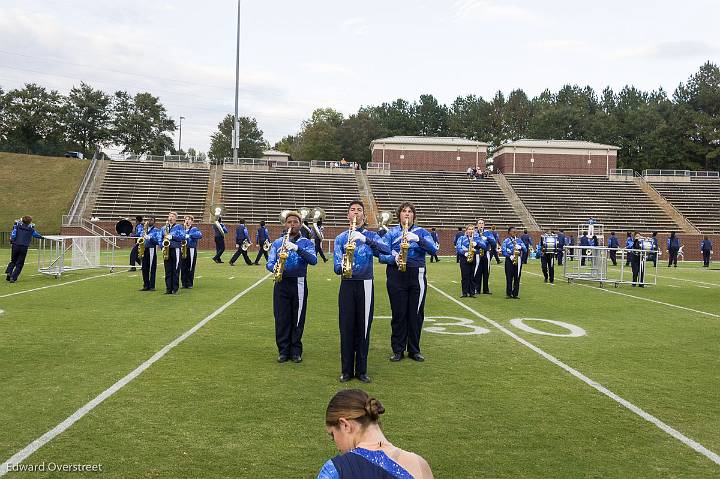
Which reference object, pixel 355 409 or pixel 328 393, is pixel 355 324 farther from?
pixel 355 409

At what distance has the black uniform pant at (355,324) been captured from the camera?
6488 millimetres

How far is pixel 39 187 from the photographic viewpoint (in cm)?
4369

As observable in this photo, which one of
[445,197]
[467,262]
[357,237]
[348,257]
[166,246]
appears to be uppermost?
[445,197]

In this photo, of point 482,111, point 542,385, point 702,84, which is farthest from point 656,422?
point 482,111

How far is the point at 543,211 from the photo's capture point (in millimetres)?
44344

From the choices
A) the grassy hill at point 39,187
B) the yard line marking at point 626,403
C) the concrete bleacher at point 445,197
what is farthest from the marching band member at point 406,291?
the grassy hill at point 39,187

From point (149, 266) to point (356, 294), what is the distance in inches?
365

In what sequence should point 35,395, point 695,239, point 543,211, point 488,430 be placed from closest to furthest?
point 488,430
point 35,395
point 695,239
point 543,211

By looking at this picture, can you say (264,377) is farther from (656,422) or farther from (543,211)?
(543,211)

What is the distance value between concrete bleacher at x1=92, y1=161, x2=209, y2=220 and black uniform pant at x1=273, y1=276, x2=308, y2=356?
33318mm

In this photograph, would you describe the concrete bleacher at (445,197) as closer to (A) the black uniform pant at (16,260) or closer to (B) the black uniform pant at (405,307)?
(A) the black uniform pant at (16,260)

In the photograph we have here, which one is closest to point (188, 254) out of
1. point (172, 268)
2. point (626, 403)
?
point (172, 268)

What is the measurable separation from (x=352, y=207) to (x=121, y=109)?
227 feet

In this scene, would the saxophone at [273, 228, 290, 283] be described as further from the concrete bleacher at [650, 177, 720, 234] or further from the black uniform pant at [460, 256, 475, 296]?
the concrete bleacher at [650, 177, 720, 234]
